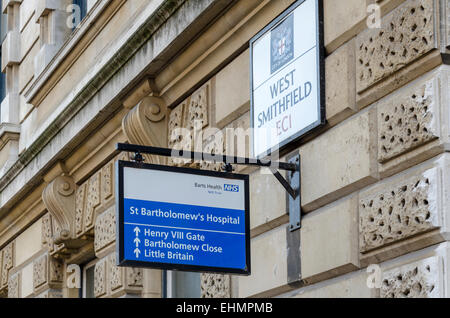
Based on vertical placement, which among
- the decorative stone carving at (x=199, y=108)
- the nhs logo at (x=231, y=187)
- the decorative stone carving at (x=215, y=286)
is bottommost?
the decorative stone carving at (x=215, y=286)

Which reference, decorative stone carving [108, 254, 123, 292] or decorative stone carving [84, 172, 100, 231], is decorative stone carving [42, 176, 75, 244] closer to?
decorative stone carving [84, 172, 100, 231]

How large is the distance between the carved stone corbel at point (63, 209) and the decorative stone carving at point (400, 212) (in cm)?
705

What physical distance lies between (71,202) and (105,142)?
1.55 m

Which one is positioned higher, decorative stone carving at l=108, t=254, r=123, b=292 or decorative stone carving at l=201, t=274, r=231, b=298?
decorative stone carving at l=108, t=254, r=123, b=292

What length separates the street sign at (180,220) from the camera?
848 cm

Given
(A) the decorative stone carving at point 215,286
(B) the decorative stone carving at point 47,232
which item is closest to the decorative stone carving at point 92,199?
(B) the decorative stone carving at point 47,232

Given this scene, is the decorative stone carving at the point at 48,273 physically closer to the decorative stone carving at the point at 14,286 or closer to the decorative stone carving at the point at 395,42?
the decorative stone carving at the point at 14,286

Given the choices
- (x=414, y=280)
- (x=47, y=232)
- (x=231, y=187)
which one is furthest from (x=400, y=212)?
(x=47, y=232)

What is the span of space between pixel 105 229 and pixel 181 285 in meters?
1.62

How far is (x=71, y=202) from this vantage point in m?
14.8

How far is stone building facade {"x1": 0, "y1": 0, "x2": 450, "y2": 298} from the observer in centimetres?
759

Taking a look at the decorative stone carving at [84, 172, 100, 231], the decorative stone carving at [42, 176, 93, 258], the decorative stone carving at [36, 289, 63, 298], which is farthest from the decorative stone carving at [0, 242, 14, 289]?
the decorative stone carving at [84, 172, 100, 231]

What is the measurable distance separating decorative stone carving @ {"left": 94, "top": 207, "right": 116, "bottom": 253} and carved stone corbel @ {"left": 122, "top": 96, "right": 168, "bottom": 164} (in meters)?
1.24

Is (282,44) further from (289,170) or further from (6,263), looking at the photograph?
(6,263)
